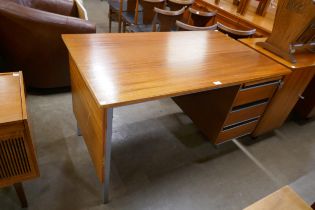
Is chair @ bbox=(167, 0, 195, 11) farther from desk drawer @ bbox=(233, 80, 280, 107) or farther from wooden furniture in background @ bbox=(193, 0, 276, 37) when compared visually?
desk drawer @ bbox=(233, 80, 280, 107)

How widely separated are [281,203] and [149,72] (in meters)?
0.88

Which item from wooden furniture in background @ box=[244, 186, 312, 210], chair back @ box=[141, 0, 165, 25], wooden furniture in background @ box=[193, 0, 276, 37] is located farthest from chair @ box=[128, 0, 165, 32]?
wooden furniture in background @ box=[244, 186, 312, 210]

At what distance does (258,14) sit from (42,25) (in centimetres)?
245

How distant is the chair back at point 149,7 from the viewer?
2837 mm

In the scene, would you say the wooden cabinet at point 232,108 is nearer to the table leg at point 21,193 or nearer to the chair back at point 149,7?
the table leg at point 21,193

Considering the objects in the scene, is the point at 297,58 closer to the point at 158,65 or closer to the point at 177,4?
the point at 158,65

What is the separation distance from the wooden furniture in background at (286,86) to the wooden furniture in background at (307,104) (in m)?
0.42

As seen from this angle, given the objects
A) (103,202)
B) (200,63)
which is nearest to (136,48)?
(200,63)

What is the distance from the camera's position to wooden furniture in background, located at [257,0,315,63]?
59.3 inches

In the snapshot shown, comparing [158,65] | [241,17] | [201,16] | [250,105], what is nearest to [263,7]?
[241,17]

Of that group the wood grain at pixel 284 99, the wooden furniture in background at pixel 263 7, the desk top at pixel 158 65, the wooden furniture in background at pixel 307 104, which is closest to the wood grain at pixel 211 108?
the desk top at pixel 158 65

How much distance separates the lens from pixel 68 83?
2.31m

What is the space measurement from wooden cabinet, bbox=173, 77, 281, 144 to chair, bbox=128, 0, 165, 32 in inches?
56.6

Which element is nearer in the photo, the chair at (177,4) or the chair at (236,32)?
the chair at (236,32)
